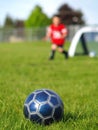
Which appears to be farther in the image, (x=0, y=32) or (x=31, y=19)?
(x=31, y=19)

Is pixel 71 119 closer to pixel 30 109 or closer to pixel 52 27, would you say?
pixel 30 109

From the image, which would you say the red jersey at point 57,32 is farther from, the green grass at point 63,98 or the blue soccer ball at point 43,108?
the blue soccer ball at point 43,108

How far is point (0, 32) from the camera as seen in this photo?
203ft

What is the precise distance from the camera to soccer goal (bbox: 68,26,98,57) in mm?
17547

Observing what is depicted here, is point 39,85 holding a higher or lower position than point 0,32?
higher

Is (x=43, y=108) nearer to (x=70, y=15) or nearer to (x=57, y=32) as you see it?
(x=57, y=32)

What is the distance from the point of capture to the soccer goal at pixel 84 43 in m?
17.5

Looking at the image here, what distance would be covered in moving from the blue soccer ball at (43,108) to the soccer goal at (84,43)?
13.0 m

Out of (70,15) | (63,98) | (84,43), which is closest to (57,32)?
(84,43)

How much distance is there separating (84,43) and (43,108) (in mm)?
14231

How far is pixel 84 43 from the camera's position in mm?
18359

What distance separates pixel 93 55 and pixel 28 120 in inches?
532

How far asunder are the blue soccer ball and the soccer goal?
13.0 metres

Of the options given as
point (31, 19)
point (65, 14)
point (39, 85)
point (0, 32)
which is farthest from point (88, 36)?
point (65, 14)
